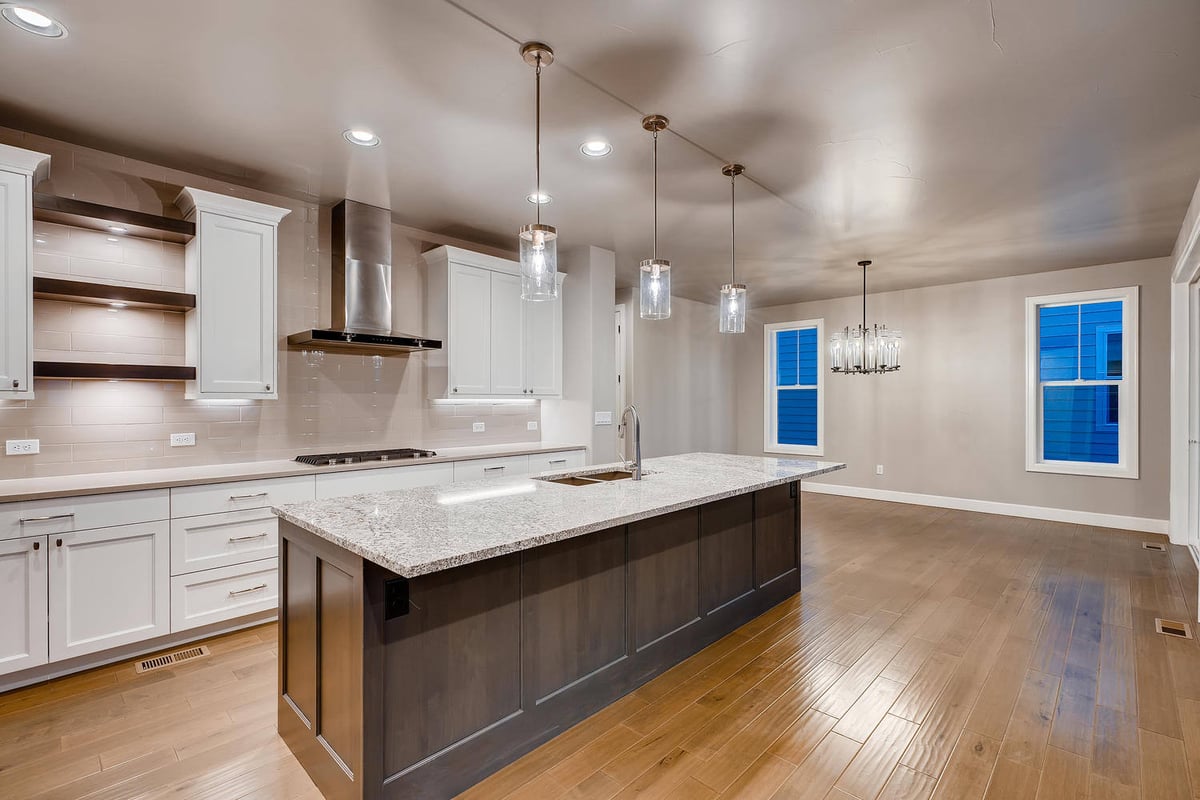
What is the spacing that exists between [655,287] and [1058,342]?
5.28 m

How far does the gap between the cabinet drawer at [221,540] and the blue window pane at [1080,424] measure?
6889mm

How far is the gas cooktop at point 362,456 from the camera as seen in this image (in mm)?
3512

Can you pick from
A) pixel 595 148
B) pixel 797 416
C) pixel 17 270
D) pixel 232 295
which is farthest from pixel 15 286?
pixel 797 416

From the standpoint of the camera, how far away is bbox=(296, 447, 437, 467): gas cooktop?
138 inches

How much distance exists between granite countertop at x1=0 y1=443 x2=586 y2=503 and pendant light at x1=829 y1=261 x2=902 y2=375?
380 centimetres

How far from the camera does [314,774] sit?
1857mm

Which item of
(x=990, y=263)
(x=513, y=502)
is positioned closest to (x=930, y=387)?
(x=990, y=263)

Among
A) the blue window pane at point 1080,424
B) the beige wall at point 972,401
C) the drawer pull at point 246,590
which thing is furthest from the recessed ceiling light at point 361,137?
the blue window pane at point 1080,424

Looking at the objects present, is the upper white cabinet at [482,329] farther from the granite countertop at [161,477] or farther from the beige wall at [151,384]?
the granite countertop at [161,477]

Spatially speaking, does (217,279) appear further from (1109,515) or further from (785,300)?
(1109,515)

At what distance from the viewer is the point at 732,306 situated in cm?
312

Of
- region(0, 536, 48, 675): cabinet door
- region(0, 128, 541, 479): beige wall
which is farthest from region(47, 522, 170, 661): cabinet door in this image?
region(0, 128, 541, 479): beige wall

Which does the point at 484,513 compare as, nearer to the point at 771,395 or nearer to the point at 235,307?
the point at 235,307

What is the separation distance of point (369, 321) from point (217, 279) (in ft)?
2.94
